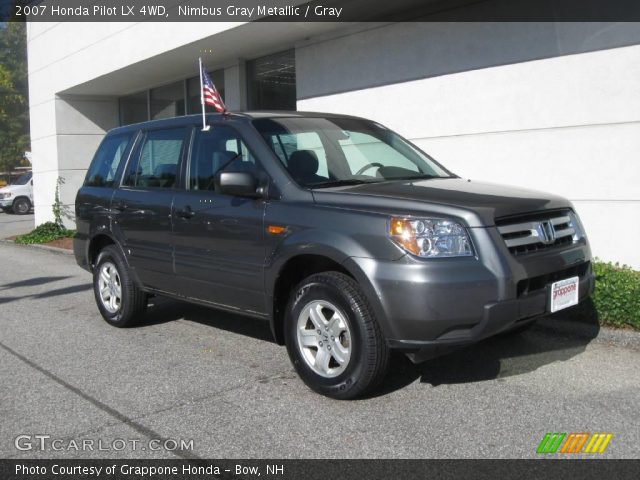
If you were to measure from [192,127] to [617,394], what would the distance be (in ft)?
12.6

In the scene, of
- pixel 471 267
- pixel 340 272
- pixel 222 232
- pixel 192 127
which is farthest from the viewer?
pixel 192 127

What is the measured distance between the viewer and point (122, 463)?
3.56m

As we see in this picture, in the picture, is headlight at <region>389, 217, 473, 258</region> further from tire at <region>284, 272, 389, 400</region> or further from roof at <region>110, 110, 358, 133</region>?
roof at <region>110, 110, 358, 133</region>

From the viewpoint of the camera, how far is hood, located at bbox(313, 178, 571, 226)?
13.3 feet

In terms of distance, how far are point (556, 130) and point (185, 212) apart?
4387 mm

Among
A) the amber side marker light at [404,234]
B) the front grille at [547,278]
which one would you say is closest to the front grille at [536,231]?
the front grille at [547,278]

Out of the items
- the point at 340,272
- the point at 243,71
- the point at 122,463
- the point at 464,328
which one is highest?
the point at 243,71

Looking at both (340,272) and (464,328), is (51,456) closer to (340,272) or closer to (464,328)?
(340,272)

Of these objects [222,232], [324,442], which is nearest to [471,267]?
[324,442]

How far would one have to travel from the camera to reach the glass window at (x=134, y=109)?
16922 mm

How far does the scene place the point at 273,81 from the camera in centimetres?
1205

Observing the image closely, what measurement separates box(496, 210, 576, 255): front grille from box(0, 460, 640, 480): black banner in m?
1.29

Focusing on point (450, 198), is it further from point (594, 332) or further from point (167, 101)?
point (167, 101)

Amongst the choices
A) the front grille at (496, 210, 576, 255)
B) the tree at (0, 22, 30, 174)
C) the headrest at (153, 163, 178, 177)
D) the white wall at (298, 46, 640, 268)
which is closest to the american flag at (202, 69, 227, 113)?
the headrest at (153, 163, 178, 177)
